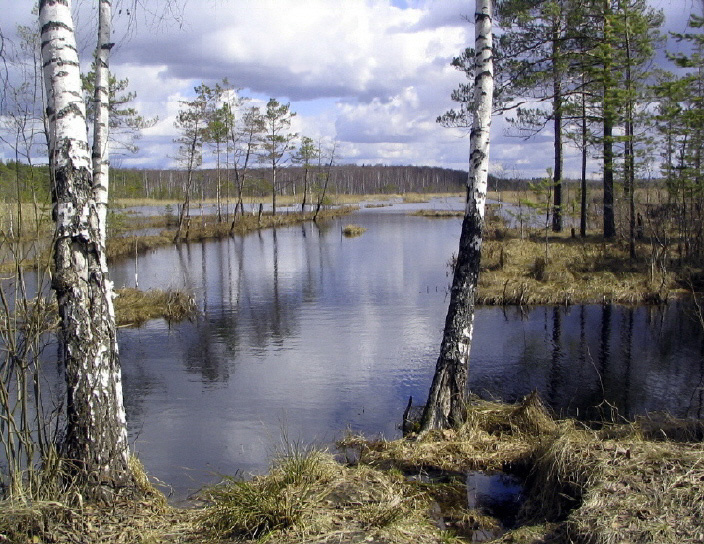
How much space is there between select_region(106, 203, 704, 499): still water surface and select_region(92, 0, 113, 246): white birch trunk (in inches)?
140

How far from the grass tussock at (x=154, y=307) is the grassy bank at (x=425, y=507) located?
1062 centimetres

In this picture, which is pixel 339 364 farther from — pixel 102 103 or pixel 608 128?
pixel 608 128

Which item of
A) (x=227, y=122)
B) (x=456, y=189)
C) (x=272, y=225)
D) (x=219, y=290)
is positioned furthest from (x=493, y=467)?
(x=456, y=189)

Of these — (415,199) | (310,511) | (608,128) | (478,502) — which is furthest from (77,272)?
(415,199)

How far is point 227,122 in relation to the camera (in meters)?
44.0

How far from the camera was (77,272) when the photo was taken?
16.5 feet

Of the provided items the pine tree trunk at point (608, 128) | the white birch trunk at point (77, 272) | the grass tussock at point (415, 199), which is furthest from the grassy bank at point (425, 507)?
the grass tussock at point (415, 199)

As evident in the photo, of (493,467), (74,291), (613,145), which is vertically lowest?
(493,467)

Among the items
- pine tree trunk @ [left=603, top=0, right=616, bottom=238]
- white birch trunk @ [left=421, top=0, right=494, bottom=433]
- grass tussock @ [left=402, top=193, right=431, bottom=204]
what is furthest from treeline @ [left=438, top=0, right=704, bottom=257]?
grass tussock @ [left=402, top=193, right=431, bottom=204]

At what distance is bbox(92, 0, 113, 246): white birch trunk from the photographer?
740cm

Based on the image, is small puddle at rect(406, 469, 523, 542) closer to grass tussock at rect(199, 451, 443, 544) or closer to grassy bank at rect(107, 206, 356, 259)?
grass tussock at rect(199, 451, 443, 544)

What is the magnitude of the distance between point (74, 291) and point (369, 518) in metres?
3.04

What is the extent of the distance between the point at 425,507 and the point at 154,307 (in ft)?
42.1

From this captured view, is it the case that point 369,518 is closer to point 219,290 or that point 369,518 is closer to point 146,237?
point 219,290
